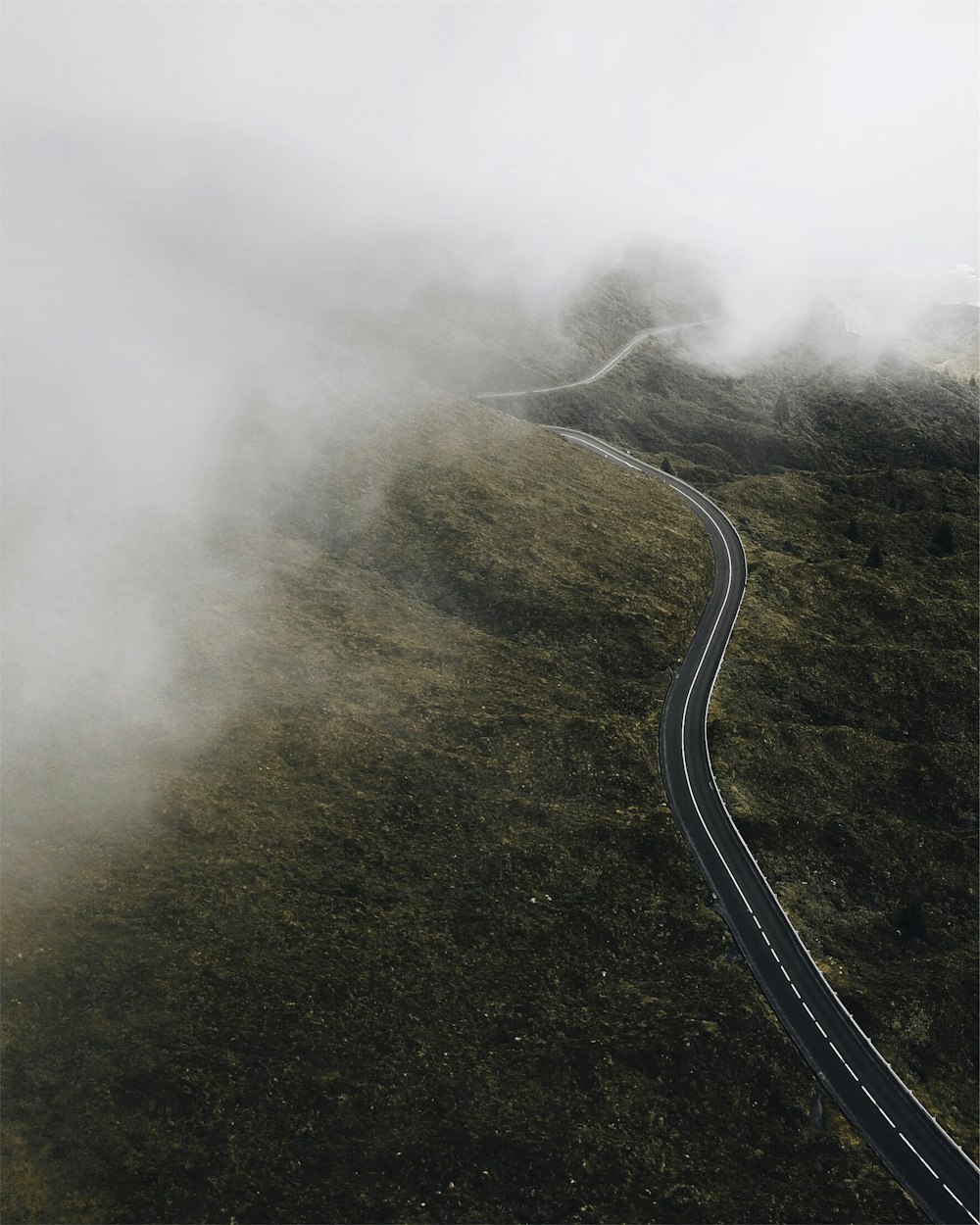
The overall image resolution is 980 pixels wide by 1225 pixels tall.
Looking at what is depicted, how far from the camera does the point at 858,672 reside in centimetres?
5919

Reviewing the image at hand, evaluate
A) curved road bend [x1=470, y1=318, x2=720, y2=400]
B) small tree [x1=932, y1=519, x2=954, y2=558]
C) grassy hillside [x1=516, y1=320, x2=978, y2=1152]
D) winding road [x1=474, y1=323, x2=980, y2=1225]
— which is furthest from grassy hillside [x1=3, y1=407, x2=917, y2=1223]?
curved road bend [x1=470, y1=318, x2=720, y2=400]

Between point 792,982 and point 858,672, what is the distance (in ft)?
94.9

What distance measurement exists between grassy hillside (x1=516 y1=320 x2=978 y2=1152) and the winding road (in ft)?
3.47

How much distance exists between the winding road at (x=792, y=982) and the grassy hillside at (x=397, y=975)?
1238 mm

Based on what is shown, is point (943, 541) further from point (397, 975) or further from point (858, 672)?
point (397, 975)

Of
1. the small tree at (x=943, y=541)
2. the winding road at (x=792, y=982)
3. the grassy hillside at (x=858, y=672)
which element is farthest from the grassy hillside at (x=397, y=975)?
the small tree at (x=943, y=541)

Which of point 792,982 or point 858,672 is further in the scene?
point 858,672

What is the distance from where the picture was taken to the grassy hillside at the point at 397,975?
27.4 metres

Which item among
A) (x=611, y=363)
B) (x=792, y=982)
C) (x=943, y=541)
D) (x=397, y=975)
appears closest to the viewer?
(x=397, y=975)

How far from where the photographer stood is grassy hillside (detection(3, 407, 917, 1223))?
89.9ft

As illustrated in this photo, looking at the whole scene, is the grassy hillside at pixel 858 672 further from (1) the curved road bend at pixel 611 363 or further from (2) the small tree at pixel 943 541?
(1) the curved road bend at pixel 611 363

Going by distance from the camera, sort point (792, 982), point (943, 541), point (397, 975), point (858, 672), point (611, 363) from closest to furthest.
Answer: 1. point (397, 975)
2. point (792, 982)
3. point (858, 672)
4. point (943, 541)
5. point (611, 363)

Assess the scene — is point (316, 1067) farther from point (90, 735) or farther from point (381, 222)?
point (381, 222)

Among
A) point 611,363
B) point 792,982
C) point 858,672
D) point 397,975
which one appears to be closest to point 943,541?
point 858,672
